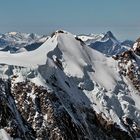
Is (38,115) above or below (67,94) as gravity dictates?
below

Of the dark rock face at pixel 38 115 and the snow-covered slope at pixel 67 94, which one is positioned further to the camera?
the snow-covered slope at pixel 67 94

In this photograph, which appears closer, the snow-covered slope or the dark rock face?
the dark rock face

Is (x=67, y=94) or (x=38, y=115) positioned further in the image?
(x=67, y=94)

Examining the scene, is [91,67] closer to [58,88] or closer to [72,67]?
[72,67]

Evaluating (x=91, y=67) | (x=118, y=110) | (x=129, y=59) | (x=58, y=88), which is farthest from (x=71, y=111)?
(x=129, y=59)
